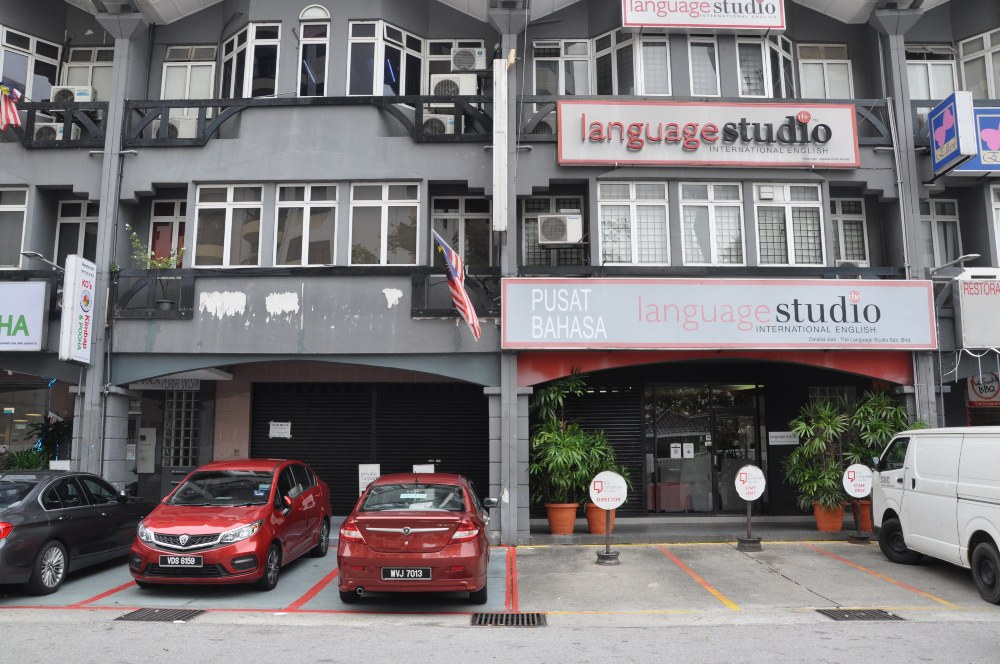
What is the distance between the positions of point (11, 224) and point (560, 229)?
1099 cm

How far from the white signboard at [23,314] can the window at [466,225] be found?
24.5 ft

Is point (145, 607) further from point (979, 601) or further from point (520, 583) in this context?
point (979, 601)

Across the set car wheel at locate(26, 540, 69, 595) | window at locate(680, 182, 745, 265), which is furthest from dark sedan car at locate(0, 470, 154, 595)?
window at locate(680, 182, 745, 265)

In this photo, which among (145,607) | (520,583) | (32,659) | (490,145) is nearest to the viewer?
(32,659)

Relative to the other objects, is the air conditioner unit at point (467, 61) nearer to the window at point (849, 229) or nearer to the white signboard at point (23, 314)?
the window at point (849, 229)

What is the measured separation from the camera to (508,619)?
8.52 metres

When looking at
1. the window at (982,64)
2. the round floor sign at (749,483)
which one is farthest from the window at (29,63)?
the window at (982,64)

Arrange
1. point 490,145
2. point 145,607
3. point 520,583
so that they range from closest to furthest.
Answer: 1. point 145,607
2. point 520,583
3. point 490,145

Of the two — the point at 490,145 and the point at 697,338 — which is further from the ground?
the point at 490,145

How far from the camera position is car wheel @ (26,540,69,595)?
30.1 feet

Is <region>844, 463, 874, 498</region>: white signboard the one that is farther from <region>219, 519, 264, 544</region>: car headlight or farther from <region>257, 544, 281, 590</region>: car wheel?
<region>219, 519, 264, 544</region>: car headlight

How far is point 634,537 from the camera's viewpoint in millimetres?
13422

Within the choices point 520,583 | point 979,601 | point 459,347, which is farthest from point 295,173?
point 979,601

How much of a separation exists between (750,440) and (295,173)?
1106 cm
